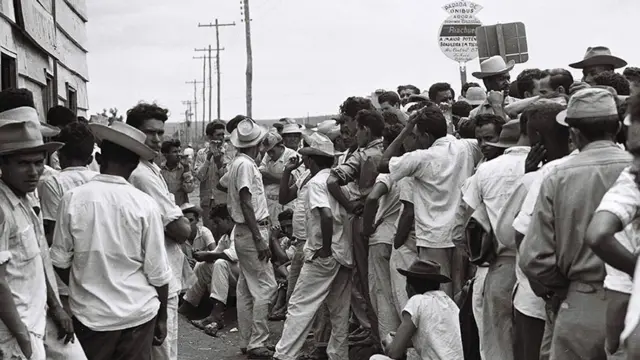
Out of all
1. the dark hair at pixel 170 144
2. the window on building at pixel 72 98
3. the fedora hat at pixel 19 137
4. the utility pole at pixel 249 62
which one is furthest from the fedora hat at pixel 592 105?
the utility pole at pixel 249 62

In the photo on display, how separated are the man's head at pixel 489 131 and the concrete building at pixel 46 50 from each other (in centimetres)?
431

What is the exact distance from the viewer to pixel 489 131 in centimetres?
789

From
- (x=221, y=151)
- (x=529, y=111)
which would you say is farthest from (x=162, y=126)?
(x=221, y=151)

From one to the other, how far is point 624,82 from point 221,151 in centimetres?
1028

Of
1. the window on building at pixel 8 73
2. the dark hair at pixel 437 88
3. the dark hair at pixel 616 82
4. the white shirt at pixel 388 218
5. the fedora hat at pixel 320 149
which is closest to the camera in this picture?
the dark hair at pixel 616 82

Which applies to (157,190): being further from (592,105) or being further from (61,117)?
(592,105)

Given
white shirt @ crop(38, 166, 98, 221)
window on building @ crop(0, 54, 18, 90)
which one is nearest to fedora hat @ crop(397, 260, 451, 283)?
white shirt @ crop(38, 166, 98, 221)

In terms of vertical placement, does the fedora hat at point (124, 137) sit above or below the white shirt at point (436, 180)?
above

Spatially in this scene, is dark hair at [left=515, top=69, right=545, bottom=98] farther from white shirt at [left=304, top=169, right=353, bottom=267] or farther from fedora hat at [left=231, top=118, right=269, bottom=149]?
fedora hat at [left=231, top=118, right=269, bottom=149]

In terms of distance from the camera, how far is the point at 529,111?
585 centimetres

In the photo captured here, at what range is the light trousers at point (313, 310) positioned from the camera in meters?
9.23

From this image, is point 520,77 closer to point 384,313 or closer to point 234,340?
point 384,313

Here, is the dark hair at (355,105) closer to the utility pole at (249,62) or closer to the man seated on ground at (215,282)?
the man seated on ground at (215,282)

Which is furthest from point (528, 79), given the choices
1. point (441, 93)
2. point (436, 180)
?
point (441, 93)
